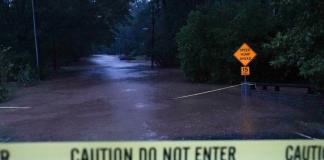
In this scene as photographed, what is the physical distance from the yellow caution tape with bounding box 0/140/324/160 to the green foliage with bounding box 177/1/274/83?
22.6 meters

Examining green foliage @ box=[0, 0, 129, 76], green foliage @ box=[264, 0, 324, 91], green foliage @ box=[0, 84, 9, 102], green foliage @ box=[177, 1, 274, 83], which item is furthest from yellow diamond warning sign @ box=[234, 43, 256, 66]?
green foliage @ box=[0, 0, 129, 76]

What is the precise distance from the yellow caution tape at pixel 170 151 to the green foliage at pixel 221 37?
2263 cm

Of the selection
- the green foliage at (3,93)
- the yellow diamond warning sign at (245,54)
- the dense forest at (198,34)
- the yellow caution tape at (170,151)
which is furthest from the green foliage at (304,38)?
the green foliage at (3,93)

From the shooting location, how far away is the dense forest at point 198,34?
10.9m

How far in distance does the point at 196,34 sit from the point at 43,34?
56.9 ft

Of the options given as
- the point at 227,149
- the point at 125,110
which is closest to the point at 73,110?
the point at 125,110

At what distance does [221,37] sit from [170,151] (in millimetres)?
24147

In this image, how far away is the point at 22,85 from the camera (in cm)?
3062

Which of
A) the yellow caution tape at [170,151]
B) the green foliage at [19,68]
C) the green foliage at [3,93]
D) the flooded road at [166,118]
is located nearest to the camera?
the yellow caution tape at [170,151]

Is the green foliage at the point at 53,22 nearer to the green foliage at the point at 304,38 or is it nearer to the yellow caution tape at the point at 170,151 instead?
the green foliage at the point at 304,38

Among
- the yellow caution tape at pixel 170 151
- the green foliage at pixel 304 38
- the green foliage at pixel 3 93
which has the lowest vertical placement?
the green foliage at pixel 3 93

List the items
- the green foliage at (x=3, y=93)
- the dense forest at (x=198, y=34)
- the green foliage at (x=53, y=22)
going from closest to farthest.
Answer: the dense forest at (x=198, y=34) < the green foliage at (x=3, y=93) < the green foliage at (x=53, y=22)

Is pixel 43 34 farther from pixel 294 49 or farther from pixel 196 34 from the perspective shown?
pixel 294 49

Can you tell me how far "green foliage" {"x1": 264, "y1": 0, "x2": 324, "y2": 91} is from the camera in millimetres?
10141
